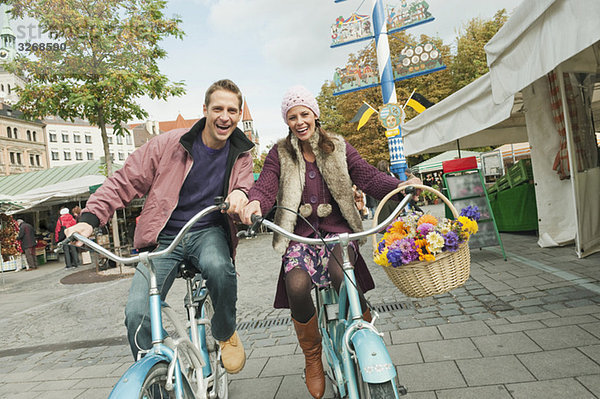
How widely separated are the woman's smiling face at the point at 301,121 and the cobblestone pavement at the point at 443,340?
166cm

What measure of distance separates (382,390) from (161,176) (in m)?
1.78

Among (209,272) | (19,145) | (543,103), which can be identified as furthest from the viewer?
(19,145)

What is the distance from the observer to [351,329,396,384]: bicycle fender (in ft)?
5.26

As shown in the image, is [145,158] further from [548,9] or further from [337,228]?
[548,9]

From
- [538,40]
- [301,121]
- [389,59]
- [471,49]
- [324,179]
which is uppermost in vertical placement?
[471,49]

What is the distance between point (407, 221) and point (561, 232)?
5220 millimetres

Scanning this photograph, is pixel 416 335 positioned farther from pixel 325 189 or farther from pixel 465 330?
pixel 325 189

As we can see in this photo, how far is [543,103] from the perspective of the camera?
6.48 m

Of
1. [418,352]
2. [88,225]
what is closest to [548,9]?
[418,352]

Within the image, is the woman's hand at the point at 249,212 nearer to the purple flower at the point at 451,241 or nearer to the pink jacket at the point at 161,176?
the pink jacket at the point at 161,176

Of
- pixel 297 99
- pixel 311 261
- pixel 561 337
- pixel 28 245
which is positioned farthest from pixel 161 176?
pixel 28 245

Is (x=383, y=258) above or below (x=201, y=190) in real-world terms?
below

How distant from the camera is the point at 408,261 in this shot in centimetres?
218

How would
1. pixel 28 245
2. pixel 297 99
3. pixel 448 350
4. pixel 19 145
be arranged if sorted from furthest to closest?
pixel 19 145 < pixel 28 245 < pixel 448 350 < pixel 297 99
